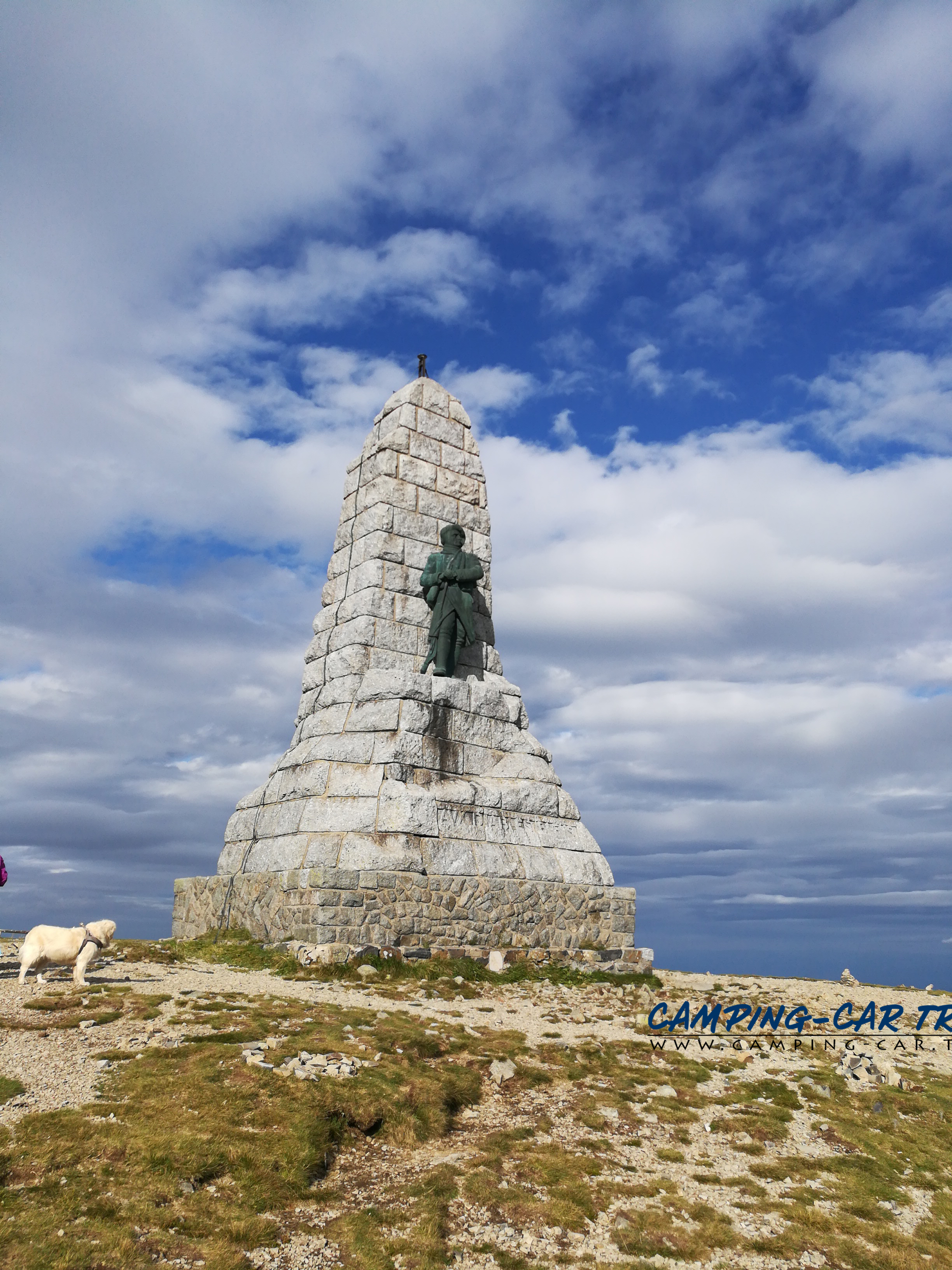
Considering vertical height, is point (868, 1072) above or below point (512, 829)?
below

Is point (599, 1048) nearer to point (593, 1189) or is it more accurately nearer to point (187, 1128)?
point (593, 1189)

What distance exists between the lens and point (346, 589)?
65.4 feet

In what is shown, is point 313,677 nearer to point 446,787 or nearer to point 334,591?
point 334,591

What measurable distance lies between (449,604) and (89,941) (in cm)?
988

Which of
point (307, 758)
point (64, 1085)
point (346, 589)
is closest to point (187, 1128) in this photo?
point (64, 1085)

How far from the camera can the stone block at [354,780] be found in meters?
16.5

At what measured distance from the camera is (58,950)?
1150 centimetres

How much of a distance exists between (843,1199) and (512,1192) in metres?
2.87

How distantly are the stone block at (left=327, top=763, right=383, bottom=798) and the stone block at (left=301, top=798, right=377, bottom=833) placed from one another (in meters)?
0.11

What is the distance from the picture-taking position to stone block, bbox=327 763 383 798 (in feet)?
54.0

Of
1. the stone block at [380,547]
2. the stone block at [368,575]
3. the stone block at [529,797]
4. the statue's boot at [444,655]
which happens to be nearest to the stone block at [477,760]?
the stone block at [529,797]

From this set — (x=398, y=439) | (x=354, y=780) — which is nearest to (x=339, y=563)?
(x=398, y=439)

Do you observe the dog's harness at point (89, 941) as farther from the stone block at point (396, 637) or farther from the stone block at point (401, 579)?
the stone block at point (401, 579)

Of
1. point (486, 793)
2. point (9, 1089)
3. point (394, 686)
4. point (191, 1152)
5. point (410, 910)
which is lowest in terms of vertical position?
point (191, 1152)
